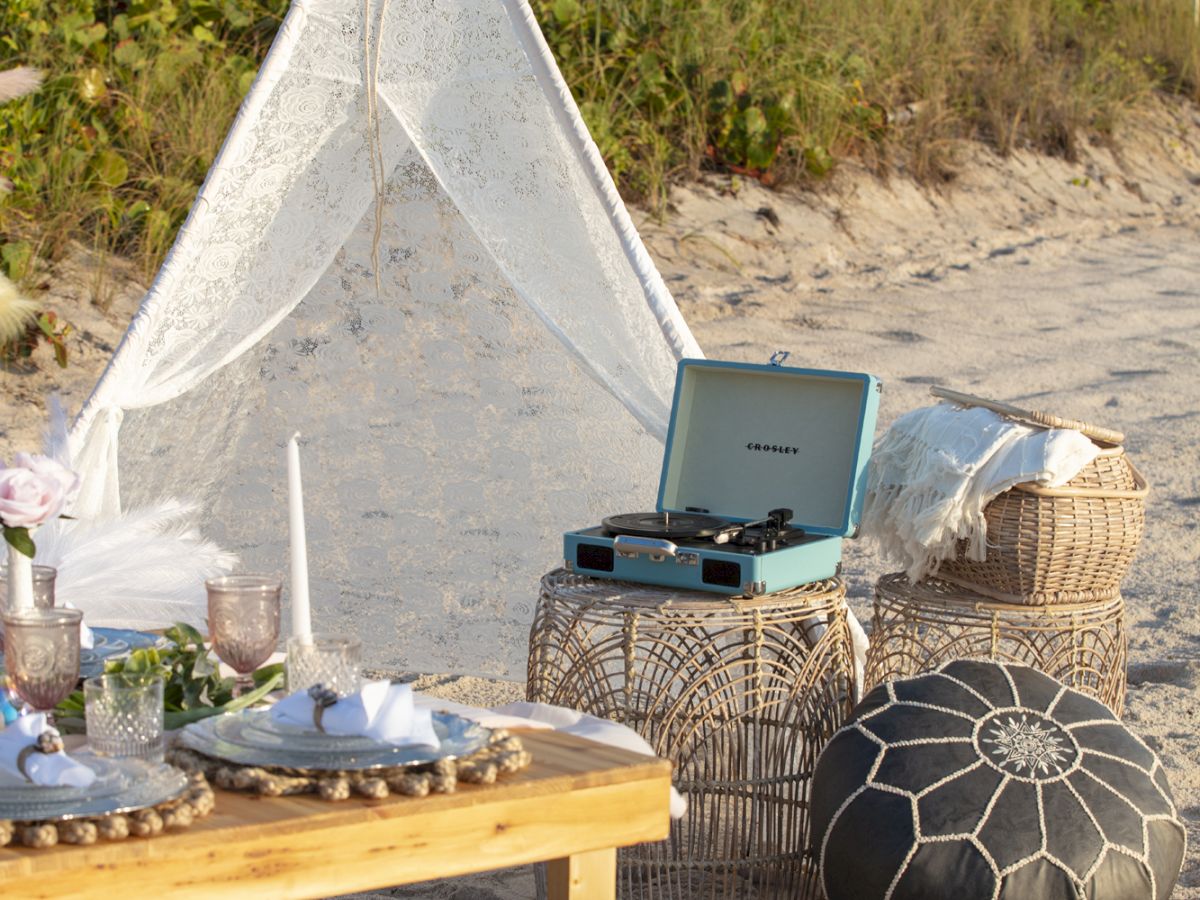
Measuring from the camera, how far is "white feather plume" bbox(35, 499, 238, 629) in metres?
2.65

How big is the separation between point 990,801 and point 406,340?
2.03m

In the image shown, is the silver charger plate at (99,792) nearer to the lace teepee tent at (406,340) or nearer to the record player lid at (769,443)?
the record player lid at (769,443)

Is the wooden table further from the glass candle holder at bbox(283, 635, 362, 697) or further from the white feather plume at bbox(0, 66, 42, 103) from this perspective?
the white feather plume at bbox(0, 66, 42, 103)

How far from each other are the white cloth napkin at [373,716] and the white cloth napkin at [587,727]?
29cm

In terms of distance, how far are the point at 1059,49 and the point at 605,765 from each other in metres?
8.90

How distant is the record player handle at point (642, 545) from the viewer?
110 inches

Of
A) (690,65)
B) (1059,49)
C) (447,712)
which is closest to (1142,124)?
(1059,49)

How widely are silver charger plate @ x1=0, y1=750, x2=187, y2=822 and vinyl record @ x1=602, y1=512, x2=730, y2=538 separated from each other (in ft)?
4.20

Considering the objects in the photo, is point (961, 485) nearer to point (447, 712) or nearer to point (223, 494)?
point (447, 712)

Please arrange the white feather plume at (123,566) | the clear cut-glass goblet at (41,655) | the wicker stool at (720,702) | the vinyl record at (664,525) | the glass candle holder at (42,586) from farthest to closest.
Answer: the vinyl record at (664,525), the wicker stool at (720,702), the white feather plume at (123,566), the glass candle holder at (42,586), the clear cut-glass goblet at (41,655)

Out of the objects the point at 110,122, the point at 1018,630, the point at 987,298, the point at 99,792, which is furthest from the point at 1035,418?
the point at 987,298

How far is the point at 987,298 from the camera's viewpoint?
787cm

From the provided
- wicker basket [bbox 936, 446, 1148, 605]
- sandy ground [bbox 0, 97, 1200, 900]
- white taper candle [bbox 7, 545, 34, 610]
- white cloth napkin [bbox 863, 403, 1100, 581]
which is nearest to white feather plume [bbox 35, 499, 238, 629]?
white taper candle [bbox 7, 545, 34, 610]

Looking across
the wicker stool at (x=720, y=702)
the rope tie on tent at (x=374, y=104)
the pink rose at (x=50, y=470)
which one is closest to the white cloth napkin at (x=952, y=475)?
the wicker stool at (x=720, y=702)
